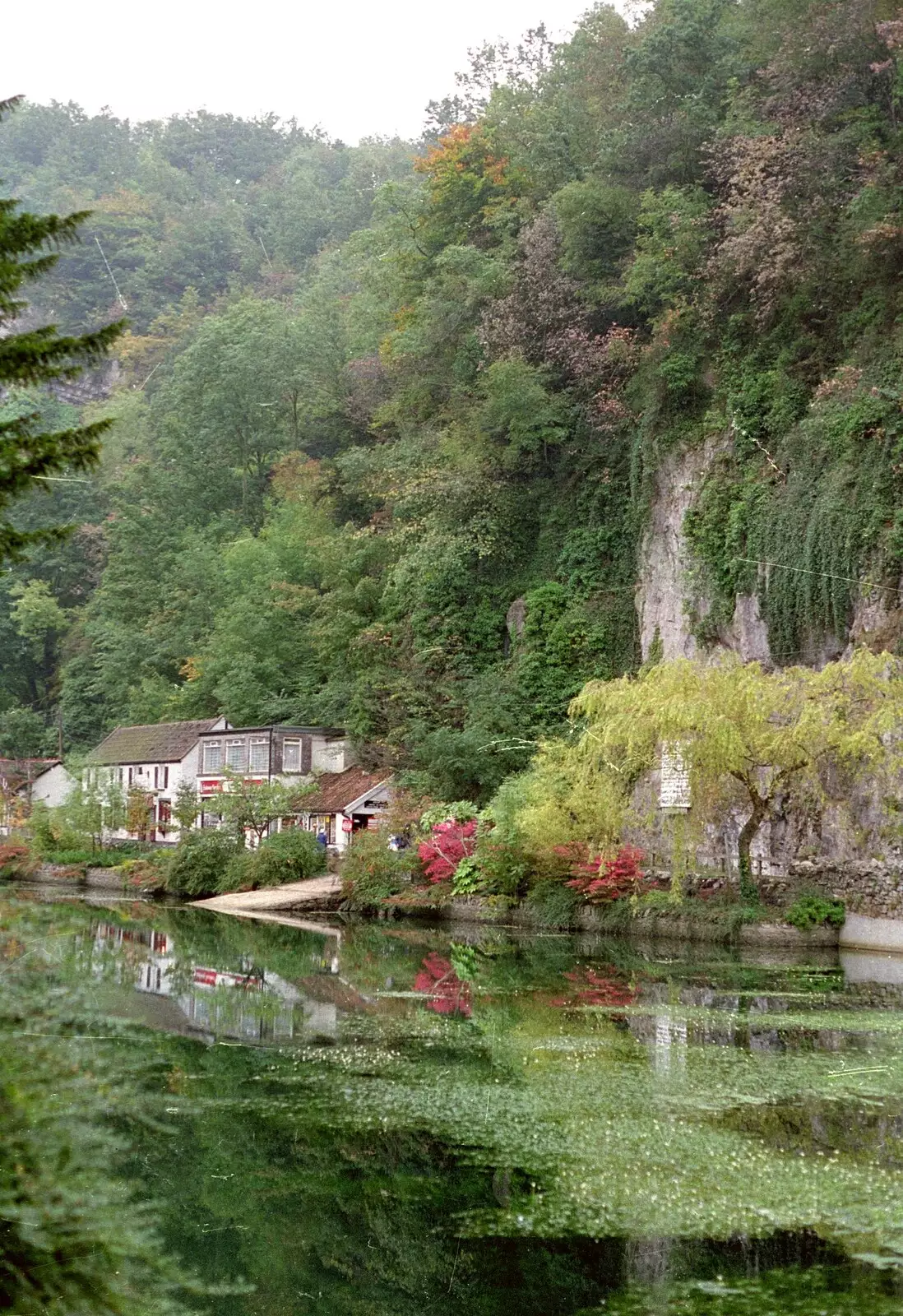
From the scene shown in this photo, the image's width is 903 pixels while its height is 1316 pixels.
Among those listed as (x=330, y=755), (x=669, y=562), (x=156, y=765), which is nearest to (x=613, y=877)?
(x=669, y=562)

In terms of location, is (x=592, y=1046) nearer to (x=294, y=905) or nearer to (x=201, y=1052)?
(x=201, y=1052)

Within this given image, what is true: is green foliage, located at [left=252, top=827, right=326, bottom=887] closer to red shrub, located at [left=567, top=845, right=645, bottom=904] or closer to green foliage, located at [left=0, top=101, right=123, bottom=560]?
red shrub, located at [left=567, top=845, right=645, bottom=904]

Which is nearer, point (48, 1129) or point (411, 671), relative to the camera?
point (48, 1129)

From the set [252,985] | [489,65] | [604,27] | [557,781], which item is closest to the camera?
[252,985]

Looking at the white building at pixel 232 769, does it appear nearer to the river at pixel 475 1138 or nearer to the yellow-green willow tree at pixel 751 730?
the yellow-green willow tree at pixel 751 730

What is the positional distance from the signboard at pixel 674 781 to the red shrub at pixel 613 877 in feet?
4.83

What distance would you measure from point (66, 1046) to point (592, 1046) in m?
6.29

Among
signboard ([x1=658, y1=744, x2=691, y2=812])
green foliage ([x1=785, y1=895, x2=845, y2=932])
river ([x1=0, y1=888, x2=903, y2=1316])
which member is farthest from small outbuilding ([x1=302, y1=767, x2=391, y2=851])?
river ([x1=0, y1=888, x2=903, y2=1316])

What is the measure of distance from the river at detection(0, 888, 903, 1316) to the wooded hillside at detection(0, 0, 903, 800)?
14492 mm

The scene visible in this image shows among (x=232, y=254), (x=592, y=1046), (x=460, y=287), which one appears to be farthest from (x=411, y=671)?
(x=232, y=254)

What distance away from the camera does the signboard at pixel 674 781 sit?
26.3m

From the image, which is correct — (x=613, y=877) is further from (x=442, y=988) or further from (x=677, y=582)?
(x=677, y=582)

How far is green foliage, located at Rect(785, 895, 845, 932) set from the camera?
26.0 meters

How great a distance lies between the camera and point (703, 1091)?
537 inches
